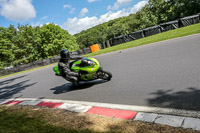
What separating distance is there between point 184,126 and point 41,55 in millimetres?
58400

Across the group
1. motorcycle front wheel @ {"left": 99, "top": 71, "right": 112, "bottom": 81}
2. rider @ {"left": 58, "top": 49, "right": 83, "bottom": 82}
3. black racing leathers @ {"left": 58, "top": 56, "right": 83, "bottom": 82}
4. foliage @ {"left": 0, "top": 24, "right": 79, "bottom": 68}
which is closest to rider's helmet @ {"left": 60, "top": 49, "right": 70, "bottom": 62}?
rider @ {"left": 58, "top": 49, "right": 83, "bottom": 82}

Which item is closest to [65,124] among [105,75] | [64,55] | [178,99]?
[178,99]

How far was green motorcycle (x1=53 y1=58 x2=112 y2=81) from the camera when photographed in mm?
5719

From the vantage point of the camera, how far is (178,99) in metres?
3.33

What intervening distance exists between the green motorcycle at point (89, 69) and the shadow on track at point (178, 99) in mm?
2452

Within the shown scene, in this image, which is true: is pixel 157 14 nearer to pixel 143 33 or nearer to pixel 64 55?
pixel 143 33

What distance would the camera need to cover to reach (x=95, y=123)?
306 centimetres

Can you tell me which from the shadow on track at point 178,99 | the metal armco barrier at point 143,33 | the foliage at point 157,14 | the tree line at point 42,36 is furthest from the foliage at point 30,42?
the shadow on track at point 178,99

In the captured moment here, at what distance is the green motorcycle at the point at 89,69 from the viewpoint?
5719mm

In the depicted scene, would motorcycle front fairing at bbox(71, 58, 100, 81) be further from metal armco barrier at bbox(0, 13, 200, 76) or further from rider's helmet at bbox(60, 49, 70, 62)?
metal armco barrier at bbox(0, 13, 200, 76)

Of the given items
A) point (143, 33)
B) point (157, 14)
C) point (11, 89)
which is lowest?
point (11, 89)

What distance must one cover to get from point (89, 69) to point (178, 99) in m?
3.14

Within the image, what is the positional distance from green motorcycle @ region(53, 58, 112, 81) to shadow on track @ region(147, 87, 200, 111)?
96.5 inches

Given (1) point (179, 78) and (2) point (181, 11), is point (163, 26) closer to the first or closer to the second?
(1) point (179, 78)
